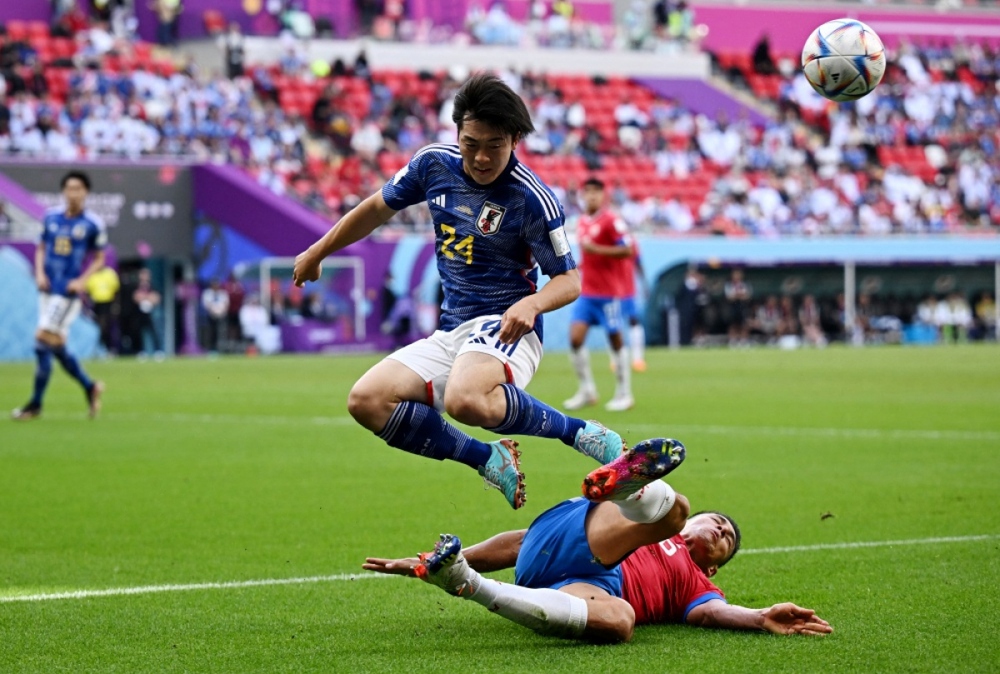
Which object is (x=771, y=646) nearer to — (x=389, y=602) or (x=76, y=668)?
(x=389, y=602)

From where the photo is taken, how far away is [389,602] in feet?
20.7

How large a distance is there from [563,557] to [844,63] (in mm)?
3726

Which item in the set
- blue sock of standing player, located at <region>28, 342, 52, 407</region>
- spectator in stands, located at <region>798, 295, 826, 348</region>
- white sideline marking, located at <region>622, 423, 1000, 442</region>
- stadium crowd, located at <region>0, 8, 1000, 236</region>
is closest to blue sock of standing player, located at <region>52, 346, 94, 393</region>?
blue sock of standing player, located at <region>28, 342, 52, 407</region>

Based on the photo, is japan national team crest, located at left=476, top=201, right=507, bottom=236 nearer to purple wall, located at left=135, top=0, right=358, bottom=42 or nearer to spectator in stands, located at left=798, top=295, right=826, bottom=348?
spectator in stands, located at left=798, top=295, right=826, bottom=348

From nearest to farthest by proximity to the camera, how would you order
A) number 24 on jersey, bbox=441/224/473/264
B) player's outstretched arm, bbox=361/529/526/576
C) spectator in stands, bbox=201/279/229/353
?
player's outstretched arm, bbox=361/529/526/576 → number 24 on jersey, bbox=441/224/473/264 → spectator in stands, bbox=201/279/229/353

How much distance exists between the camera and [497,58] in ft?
143

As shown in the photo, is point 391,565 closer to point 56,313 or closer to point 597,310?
point 56,313

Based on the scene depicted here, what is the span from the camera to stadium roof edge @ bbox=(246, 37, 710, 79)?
41000 mm

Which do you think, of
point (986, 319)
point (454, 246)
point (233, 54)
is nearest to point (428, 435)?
point (454, 246)

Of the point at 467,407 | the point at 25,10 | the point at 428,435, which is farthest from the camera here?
the point at 25,10

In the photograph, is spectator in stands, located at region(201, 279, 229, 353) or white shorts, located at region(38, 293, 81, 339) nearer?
white shorts, located at region(38, 293, 81, 339)

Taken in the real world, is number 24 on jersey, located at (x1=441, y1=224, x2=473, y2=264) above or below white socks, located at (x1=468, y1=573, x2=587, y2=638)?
above

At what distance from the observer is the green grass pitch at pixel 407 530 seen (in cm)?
518

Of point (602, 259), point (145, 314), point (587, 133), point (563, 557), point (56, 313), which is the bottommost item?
point (145, 314)
